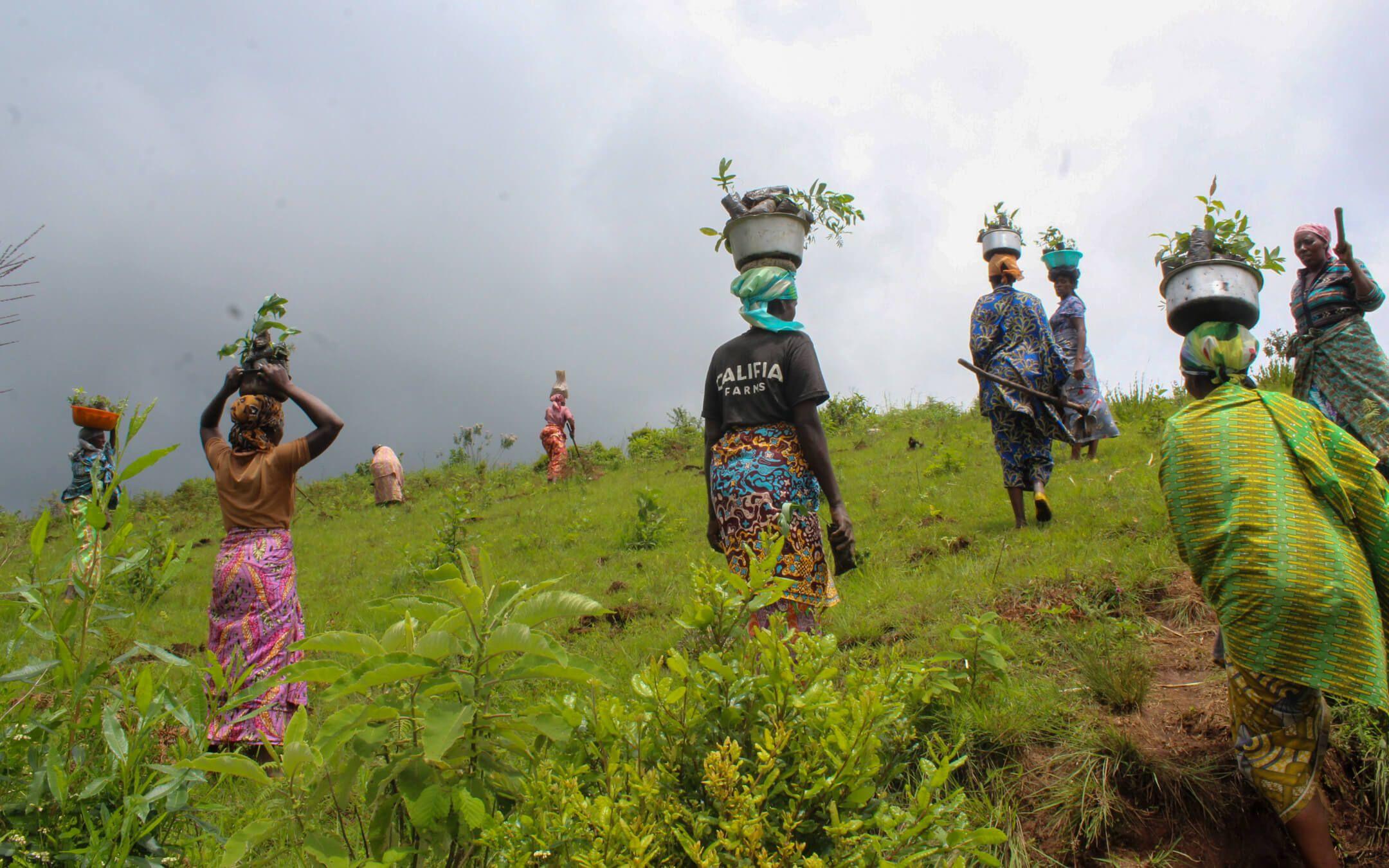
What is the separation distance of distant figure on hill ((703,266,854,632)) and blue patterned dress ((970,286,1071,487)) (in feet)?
10.4

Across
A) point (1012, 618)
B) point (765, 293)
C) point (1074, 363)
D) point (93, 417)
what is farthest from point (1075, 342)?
point (93, 417)

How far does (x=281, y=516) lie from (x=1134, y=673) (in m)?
3.95

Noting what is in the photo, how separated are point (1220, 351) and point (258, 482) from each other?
13.4 ft

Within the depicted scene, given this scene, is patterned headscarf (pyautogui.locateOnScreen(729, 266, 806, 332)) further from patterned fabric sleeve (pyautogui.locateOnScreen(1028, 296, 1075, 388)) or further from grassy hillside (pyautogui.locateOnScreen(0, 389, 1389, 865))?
patterned fabric sleeve (pyautogui.locateOnScreen(1028, 296, 1075, 388))

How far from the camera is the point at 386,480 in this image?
14.3 m

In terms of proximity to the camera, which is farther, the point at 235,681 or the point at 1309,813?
the point at 1309,813

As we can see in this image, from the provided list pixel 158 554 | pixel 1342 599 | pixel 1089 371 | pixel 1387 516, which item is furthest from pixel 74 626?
pixel 1089 371

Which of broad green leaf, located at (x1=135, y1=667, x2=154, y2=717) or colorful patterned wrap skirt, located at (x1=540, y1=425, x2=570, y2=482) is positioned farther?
colorful patterned wrap skirt, located at (x1=540, y1=425, x2=570, y2=482)

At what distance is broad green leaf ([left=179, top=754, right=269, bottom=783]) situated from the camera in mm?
1400

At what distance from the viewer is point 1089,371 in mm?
9266

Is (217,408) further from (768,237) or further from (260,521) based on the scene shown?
(768,237)

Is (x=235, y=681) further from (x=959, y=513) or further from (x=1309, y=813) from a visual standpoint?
(x=959, y=513)

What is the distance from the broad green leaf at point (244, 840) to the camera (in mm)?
1312

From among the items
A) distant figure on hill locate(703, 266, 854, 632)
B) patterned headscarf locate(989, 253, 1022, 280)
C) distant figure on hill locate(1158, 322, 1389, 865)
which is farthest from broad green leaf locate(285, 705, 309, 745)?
patterned headscarf locate(989, 253, 1022, 280)
